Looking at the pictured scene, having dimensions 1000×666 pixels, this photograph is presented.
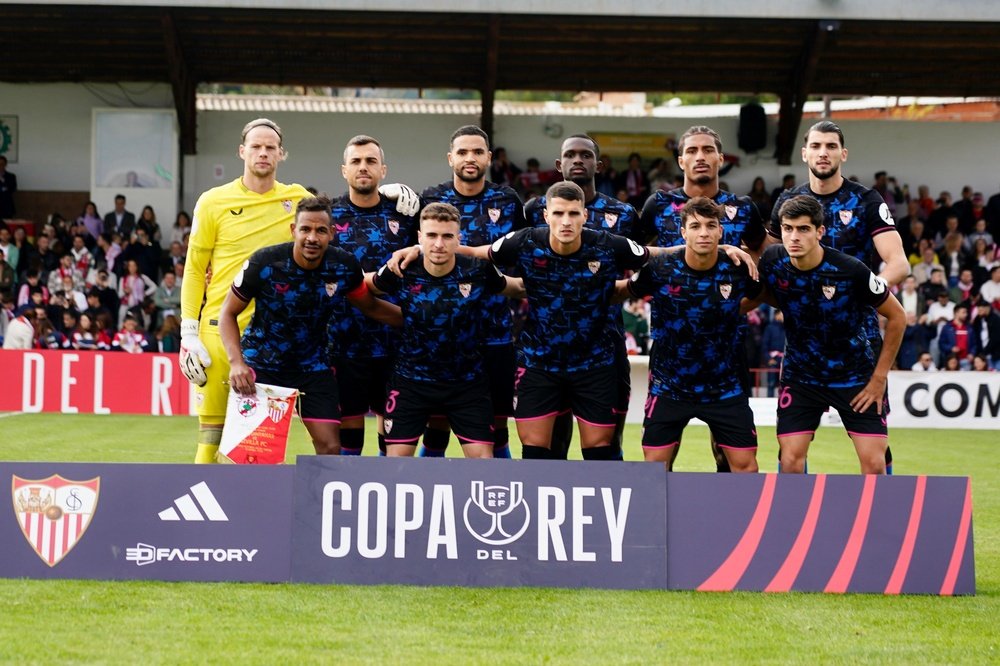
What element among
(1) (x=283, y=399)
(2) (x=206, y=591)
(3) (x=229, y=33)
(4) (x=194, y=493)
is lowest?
(2) (x=206, y=591)

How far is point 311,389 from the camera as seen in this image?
7.11 meters

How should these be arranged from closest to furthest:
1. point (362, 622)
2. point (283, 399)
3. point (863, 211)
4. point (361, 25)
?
point (362, 622)
point (283, 399)
point (863, 211)
point (361, 25)

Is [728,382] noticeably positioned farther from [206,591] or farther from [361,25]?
[361,25]

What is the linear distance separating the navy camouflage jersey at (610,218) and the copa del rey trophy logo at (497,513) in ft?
6.02

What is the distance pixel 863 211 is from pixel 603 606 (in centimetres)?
309

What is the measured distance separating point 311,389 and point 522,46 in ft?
56.3

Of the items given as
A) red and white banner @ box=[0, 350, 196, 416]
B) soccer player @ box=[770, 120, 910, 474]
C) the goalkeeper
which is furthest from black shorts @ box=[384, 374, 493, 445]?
red and white banner @ box=[0, 350, 196, 416]

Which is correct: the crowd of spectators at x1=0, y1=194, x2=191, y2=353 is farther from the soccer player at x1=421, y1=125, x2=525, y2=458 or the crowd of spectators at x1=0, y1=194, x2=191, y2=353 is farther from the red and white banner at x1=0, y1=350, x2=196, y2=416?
A: the soccer player at x1=421, y1=125, x2=525, y2=458

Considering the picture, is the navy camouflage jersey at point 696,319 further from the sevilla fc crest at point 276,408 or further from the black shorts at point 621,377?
the sevilla fc crest at point 276,408

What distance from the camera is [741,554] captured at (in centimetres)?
609

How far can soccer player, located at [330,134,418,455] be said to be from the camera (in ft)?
24.5

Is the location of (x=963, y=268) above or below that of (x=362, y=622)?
above

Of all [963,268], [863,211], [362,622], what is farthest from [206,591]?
[963,268]

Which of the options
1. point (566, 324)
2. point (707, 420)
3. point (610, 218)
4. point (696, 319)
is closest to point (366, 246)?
point (566, 324)
